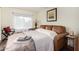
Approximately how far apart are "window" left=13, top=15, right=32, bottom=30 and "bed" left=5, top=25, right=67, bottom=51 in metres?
0.08

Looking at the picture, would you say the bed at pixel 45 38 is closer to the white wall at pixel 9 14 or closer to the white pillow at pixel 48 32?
the white pillow at pixel 48 32

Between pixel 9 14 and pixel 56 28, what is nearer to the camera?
pixel 9 14

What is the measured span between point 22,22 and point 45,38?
366mm

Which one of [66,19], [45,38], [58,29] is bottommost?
[45,38]

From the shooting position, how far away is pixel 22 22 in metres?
1.01

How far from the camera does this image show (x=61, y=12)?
40.9 inches

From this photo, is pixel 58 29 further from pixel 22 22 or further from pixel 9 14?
pixel 9 14

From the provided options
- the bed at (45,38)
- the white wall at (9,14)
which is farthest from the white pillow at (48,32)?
the white wall at (9,14)

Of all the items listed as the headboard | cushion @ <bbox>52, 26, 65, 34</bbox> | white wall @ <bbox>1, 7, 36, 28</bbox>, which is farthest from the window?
cushion @ <bbox>52, 26, 65, 34</bbox>

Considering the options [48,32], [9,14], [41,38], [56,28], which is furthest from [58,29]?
[9,14]
